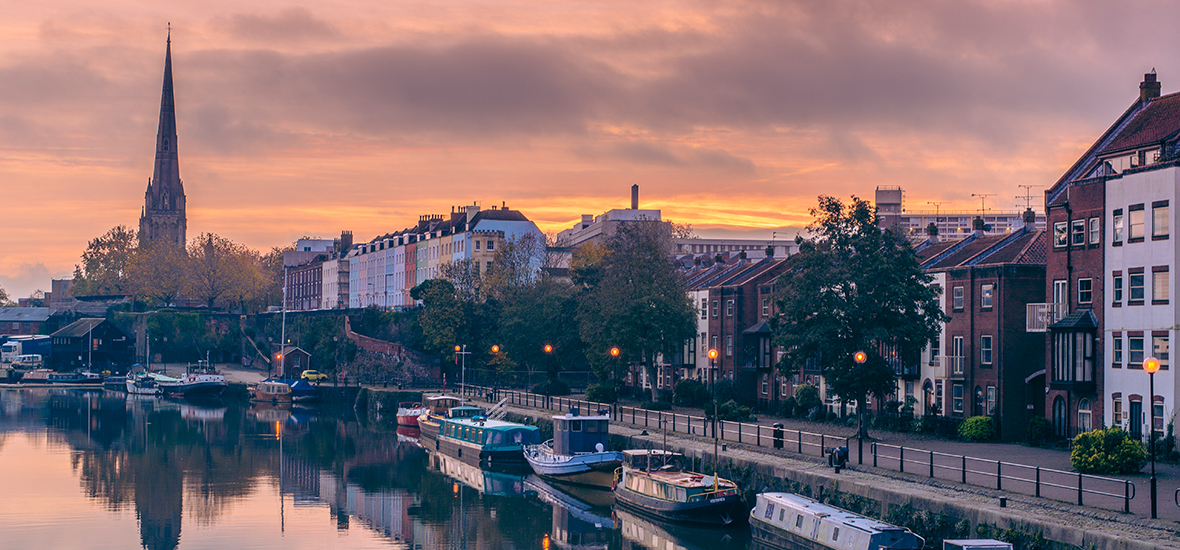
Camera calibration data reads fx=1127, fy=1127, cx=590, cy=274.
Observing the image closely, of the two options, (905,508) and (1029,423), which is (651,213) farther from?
(905,508)

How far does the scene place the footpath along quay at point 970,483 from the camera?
2672cm

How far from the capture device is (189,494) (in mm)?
51812

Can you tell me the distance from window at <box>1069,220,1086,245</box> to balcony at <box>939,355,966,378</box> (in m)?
9.27

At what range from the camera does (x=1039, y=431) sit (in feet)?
154

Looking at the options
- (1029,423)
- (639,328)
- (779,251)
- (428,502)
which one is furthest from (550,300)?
(779,251)

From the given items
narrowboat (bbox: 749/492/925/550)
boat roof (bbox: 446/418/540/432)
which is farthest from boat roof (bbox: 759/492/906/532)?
boat roof (bbox: 446/418/540/432)

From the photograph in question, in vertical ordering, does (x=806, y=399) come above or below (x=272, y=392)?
above

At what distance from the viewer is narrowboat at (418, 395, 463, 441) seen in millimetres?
75312

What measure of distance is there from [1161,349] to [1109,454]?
789cm

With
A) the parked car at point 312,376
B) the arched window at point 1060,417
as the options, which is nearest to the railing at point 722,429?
the arched window at point 1060,417

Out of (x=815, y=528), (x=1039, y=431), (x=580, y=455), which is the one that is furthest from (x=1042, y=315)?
(x=580, y=455)

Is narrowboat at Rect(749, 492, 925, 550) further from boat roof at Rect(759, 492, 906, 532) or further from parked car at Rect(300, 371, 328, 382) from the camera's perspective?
parked car at Rect(300, 371, 328, 382)

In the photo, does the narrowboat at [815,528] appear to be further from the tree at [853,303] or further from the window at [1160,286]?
the window at [1160,286]

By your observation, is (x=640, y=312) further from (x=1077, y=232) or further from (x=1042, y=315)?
(x=1077, y=232)
